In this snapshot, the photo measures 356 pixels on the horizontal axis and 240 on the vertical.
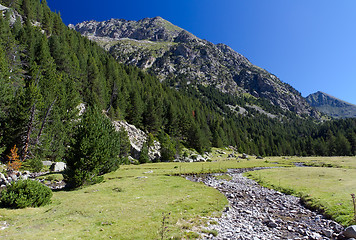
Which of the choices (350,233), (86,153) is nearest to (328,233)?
(350,233)

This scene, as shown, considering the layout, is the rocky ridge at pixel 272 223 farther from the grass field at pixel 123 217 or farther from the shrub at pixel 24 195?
the shrub at pixel 24 195

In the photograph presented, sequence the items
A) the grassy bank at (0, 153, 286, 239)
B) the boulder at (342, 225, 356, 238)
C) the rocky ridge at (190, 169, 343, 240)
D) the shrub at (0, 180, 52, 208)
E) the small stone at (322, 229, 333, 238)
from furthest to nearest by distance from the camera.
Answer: the shrub at (0, 180, 52, 208) → the small stone at (322, 229, 333, 238) → the rocky ridge at (190, 169, 343, 240) → the boulder at (342, 225, 356, 238) → the grassy bank at (0, 153, 286, 239)

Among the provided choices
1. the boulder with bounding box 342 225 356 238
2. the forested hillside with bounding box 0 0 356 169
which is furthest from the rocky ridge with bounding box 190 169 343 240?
the forested hillside with bounding box 0 0 356 169

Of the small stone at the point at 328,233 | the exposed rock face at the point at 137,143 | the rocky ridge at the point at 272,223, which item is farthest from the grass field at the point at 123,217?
the exposed rock face at the point at 137,143

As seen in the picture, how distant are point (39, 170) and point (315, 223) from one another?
4333 centimetres

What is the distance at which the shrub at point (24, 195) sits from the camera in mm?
14547

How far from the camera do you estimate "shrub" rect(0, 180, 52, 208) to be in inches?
573

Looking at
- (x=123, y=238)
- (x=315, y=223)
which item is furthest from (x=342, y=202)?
(x=123, y=238)

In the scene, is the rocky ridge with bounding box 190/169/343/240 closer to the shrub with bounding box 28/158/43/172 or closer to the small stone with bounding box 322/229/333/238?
the small stone with bounding box 322/229/333/238

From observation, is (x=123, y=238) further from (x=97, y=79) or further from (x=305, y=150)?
(x=305, y=150)

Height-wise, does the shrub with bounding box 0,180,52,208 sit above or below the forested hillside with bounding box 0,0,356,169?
below

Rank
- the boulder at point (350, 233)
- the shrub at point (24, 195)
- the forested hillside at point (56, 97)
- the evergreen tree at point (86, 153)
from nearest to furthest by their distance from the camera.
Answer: the boulder at point (350, 233) < the shrub at point (24, 195) < the evergreen tree at point (86, 153) < the forested hillside at point (56, 97)

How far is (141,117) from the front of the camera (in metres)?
89.8

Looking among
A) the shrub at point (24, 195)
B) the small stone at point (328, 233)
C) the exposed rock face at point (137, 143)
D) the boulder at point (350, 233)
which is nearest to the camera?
the boulder at point (350, 233)
